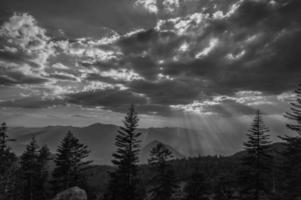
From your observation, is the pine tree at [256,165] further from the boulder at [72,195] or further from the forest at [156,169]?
the boulder at [72,195]

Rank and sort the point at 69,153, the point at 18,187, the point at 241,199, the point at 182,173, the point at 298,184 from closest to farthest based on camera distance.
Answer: the point at 298,184 → the point at 241,199 → the point at 69,153 → the point at 18,187 → the point at 182,173

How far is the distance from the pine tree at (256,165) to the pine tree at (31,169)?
3543cm

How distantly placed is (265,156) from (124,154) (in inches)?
712

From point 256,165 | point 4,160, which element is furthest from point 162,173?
point 4,160

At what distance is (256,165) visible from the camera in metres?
25.7

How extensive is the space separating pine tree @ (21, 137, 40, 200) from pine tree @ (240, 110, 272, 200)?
35.4 metres

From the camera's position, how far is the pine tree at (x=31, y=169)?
4031 cm

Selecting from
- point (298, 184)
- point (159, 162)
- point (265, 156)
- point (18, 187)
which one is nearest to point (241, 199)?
point (265, 156)

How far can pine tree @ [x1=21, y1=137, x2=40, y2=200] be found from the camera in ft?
132

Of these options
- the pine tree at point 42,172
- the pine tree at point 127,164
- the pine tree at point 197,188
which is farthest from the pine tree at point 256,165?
the pine tree at point 42,172

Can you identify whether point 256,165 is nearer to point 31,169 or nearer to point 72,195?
point 72,195

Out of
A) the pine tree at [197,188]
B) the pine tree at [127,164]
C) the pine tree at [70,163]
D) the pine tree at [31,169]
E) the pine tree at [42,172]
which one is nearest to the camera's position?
the pine tree at [127,164]

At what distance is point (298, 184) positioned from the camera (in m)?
19.1

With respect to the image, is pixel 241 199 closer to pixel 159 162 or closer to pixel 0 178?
pixel 159 162
